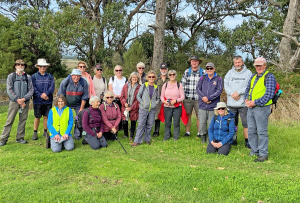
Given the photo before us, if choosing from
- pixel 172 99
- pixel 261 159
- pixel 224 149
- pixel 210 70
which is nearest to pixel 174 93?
pixel 172 99

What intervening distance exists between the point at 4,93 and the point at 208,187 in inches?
583

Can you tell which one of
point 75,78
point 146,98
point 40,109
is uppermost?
point 75,78

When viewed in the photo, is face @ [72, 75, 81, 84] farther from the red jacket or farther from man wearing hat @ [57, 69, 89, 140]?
the red jacket

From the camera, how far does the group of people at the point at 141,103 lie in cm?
561

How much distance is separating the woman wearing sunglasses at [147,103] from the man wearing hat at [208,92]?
113cm

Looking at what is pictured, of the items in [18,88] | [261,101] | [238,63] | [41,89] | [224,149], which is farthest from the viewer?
[41,89]

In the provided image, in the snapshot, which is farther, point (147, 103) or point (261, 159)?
point (147, 103)

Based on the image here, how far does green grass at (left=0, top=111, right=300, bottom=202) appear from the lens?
3695 millimetres

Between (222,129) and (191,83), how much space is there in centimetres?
161

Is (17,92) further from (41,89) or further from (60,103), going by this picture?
(60,103)

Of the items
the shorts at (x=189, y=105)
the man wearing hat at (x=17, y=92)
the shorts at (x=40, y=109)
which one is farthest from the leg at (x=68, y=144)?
Result: the shorts at (x=189, y=105)

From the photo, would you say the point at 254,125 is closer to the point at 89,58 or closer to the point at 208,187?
the point at 208,187

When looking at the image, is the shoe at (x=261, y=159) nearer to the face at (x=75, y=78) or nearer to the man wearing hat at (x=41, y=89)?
the face at (x=75, y=78)

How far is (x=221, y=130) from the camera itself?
562cm
